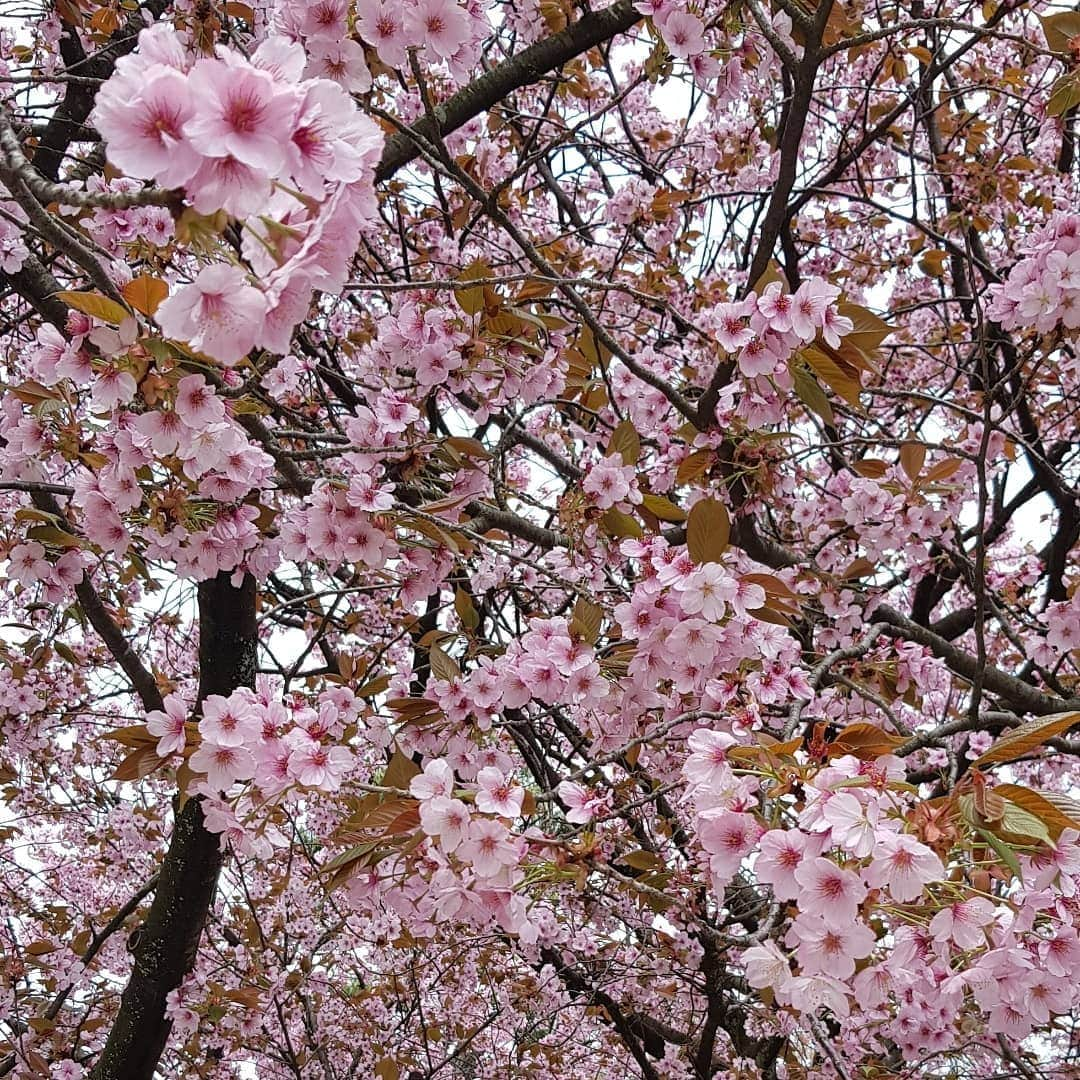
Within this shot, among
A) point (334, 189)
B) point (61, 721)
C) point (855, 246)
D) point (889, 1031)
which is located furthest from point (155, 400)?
point (855, 246)

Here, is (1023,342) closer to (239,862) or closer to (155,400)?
(155,400)

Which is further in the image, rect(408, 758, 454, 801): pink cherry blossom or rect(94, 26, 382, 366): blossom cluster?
rect(408, 758, 454, 801): pink cherry blossom

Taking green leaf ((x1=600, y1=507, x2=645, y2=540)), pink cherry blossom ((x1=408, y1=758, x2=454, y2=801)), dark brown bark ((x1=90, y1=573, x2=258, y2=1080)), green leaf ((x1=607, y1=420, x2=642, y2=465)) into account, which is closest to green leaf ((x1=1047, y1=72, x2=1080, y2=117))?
green leaf ((x1=607, y1=420, x2=642, y2=465))

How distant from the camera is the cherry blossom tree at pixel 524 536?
112 centimetres

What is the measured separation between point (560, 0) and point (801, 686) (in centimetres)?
185

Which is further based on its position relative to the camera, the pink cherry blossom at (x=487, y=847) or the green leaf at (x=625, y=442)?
the green leaf at (x=625, y=442)

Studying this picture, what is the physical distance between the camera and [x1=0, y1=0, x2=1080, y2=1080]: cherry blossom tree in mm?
1117

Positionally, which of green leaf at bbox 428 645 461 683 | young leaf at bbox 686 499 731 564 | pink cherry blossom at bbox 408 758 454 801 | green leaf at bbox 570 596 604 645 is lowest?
pink cherry blossom at bbox 408 758 454 801

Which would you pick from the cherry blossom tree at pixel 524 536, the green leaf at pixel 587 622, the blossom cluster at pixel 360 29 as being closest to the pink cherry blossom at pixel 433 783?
the cherry blossom tree at pixel 524 536

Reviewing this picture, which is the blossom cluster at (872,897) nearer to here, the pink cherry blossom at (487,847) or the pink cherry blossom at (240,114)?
the pink cherry blossom at (487,847)

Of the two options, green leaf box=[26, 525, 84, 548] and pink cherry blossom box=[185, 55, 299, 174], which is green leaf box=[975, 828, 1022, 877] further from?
green leaf box=[26, 525, 84, 548]

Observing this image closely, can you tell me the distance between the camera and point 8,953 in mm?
4137

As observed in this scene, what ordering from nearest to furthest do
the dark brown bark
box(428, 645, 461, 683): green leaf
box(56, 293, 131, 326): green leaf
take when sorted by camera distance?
box(56, 293, 131, 326): green leaf, box(428, 645, 461, 683): green leaf, the dark brown bark

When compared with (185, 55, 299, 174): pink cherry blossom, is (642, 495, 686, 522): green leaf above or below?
above
